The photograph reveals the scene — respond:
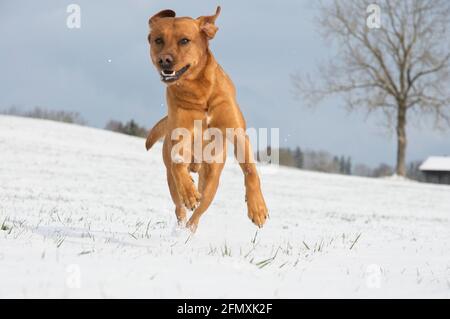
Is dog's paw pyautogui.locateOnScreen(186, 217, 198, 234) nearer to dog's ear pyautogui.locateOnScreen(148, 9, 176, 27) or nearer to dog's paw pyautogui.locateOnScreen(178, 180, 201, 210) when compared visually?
dog's paw pyautogui.locateOnScreen(178, 180, 201, 210)

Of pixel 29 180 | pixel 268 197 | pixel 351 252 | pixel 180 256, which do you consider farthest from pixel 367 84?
pixel 180 256

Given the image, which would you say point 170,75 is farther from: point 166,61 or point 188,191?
point 188,191

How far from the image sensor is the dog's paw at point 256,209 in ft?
15.4

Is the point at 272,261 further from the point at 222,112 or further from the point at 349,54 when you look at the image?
the point at 349,54

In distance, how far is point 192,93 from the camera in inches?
179

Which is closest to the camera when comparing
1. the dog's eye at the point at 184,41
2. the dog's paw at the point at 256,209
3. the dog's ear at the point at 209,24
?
the dog's eye at the point at 184,41

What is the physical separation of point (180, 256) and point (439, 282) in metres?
1.98

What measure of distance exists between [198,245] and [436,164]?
53782 mm

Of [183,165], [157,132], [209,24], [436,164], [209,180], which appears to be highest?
[209,24]

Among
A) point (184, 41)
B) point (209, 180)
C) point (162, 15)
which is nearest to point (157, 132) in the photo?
point (209, 180)

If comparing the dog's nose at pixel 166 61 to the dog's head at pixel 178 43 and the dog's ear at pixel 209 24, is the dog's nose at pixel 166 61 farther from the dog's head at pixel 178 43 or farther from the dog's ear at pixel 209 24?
the dog's ear at pixel 209 24

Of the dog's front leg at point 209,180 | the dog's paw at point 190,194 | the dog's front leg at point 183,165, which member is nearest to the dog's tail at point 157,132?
the dog's front leg at point 209,180
